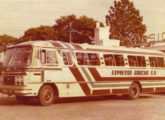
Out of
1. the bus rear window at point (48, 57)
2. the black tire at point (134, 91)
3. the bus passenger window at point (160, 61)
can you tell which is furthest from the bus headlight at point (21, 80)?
the bus passenger window at point (160, 61)

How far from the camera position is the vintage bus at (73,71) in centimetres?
1430

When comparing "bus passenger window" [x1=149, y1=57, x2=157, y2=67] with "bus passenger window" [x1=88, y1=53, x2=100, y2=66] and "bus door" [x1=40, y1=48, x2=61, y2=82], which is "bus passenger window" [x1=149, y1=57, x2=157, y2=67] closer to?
"bus passenger window" [x1=88, y1=53, x2=100, y2=66]

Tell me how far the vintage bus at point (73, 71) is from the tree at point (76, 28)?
183ft

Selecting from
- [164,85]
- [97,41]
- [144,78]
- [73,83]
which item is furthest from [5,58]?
[97,41]

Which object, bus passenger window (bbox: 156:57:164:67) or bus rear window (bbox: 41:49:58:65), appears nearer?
bus rear window (bbox: 41:49:58:65)

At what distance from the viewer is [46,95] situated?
14.7 metres

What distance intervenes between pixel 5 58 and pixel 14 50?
25.6 inches

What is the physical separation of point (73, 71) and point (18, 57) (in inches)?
104

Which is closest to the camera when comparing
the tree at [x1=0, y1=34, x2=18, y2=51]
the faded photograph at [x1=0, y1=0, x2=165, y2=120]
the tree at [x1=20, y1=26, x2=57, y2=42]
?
the faded photograph at [x1=0, y1=0, x2=165, y2=120]

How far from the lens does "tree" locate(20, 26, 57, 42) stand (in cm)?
7565

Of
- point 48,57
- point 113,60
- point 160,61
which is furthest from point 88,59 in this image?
point 160,61

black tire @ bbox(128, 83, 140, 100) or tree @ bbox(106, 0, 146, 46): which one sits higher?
tree @ bbox(106, 0, 146, 46)

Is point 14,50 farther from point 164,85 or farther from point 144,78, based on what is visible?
point 164,85

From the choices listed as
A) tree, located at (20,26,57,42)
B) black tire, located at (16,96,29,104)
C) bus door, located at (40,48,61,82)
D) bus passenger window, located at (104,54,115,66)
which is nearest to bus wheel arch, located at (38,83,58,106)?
bus door, located at (40,48,61,82)
